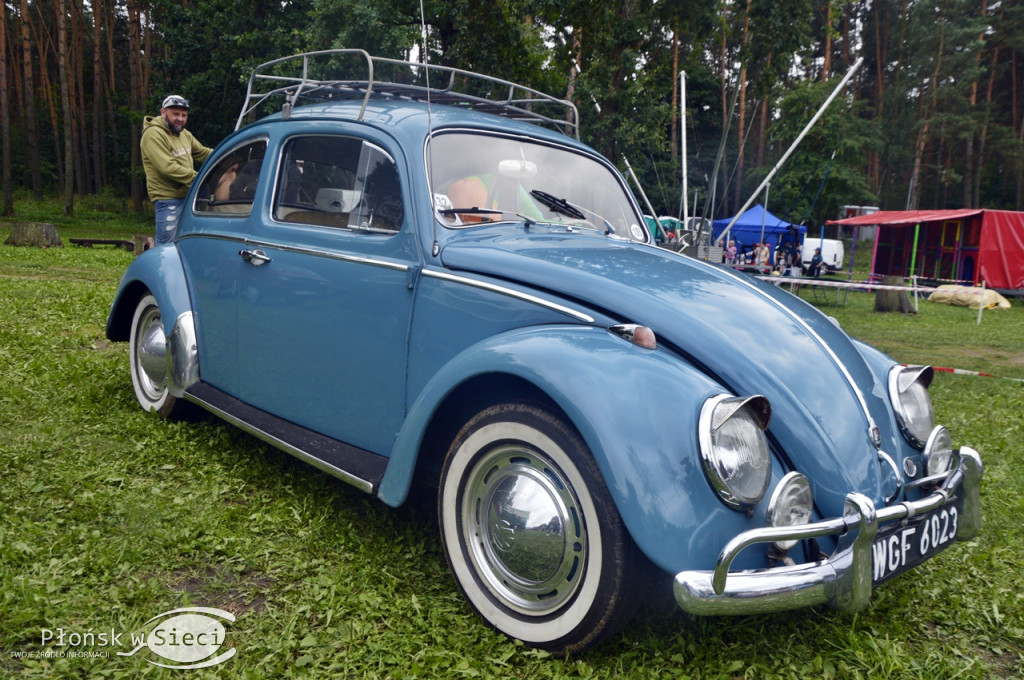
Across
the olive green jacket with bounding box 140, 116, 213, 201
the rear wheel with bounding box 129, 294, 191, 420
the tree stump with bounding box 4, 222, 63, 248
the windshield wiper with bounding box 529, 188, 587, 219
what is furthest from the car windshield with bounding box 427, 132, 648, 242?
the tree stump with bounding box 4, 222, 63, 248

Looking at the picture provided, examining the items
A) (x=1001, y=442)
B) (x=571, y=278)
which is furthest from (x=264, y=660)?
(x=1001, y=442)

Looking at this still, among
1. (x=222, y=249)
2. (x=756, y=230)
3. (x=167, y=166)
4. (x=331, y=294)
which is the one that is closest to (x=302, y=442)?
(x=331, y=294)

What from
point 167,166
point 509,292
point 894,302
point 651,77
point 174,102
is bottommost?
point 894,302

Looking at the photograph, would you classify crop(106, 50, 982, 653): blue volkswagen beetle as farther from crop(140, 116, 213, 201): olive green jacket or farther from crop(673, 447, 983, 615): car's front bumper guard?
crop(140, 116, 213, 201): olive green jacket

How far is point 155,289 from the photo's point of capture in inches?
168

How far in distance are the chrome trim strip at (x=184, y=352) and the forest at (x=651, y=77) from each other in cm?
1053

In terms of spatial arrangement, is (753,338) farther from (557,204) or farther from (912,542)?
(557,204)

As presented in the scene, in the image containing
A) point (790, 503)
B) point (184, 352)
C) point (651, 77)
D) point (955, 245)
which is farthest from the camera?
point (955, 245)

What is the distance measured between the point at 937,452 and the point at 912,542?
1.61 feet

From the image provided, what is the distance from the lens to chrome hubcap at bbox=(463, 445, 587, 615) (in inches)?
91.4

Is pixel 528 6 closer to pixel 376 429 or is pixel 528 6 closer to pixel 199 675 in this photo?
pixel 376 429

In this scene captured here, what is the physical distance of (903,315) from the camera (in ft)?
48.6

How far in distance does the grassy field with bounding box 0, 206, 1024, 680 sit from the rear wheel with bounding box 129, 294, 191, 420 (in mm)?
132

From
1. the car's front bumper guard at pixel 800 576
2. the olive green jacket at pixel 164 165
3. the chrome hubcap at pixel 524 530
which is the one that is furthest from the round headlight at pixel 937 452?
the olive green jacket at pixel 164 165
